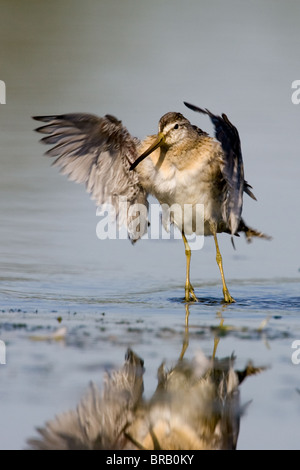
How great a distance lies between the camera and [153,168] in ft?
26.4

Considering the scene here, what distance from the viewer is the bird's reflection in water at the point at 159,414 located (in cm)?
394

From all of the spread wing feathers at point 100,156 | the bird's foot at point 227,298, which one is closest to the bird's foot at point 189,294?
the bird's foot at point 227,298

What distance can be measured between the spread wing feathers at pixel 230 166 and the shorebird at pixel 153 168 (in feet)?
0.04

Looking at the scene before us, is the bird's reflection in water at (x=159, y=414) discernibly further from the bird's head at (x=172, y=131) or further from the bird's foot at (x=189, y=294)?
the bird's head at (x=172, y=131)

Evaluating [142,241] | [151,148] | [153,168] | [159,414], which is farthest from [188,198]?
[159,414]

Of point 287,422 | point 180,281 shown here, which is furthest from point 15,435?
point 180,281

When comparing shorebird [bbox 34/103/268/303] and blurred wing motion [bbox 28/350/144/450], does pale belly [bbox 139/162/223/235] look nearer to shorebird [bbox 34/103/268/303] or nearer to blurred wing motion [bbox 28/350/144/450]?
shorebird [bbox 34/103/268/303]

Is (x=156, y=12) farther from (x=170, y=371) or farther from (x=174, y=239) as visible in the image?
(x=170, y=371)

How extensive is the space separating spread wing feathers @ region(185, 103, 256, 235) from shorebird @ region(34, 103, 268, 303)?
0.5 inches

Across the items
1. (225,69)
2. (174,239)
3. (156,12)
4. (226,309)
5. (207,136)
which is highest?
(156,12)

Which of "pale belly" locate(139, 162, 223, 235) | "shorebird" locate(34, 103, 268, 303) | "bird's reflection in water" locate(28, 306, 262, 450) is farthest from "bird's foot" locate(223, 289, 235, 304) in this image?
"bird's reflection in water" locate(28, 306, 262, 450)

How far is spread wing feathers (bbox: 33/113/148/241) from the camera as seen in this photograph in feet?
25.5
